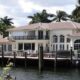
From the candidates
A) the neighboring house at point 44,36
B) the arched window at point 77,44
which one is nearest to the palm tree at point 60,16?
the neighboring house at point 44,36

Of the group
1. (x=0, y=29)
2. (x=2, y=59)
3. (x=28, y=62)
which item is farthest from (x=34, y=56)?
(x=0, y=29)

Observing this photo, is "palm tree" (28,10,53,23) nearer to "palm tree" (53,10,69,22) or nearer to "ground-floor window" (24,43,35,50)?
"palm tree" (53,10,69,22)

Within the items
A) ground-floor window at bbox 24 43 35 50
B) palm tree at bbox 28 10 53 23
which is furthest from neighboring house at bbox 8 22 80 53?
palm tree at bbox 28 10 53 23

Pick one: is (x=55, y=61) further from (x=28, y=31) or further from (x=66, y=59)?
(x=28, y=31)

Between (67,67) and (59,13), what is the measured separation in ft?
200

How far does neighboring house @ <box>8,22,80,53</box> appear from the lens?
261 ft

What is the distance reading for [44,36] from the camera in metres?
82.3

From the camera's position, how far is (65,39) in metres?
79.8

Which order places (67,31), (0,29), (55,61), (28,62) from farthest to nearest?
(0,29)
(67,31)
(28,62)
(55,61)

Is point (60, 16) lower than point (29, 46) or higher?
higher

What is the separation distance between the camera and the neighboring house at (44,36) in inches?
3132

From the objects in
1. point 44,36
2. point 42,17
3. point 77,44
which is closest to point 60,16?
point 42,17

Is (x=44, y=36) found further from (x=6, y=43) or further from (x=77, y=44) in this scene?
(x=77, y=44)

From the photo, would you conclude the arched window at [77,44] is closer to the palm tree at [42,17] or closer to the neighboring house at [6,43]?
the neighboring house at [6,43]
